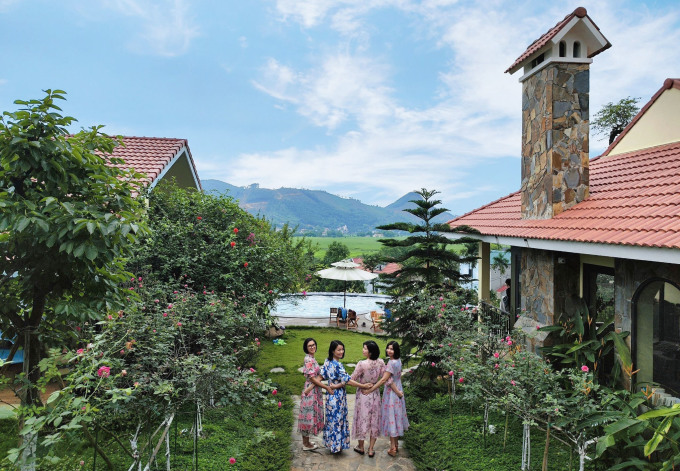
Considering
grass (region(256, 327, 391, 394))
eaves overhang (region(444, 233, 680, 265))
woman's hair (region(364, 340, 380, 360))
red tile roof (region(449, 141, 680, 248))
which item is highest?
red tile roof (region(449, 141, 680, 248))

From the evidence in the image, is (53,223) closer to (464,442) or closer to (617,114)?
(464,442)

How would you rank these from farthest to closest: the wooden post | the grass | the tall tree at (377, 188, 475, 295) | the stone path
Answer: the wooden post → the grass → the tall tree at (377, 188, 475, 295) → the stone path

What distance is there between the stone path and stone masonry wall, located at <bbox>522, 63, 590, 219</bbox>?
5078 mm

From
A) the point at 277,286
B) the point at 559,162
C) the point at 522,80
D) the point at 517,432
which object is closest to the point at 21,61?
the point at 277,286

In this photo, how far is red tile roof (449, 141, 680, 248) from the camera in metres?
5.18

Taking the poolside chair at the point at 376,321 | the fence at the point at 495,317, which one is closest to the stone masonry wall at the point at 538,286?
the fence at the point at 495,317

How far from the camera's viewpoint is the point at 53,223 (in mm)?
3293

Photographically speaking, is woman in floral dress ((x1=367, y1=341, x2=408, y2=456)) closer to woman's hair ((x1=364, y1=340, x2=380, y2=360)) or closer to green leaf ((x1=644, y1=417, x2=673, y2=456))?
woman's hair ((x1=364, y1=340, x2=380, y2=360))

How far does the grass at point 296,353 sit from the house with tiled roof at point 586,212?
4.10 m

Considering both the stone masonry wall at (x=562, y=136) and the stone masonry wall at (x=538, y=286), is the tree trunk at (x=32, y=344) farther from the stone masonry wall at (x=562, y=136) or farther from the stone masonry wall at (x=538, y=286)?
the stone masonry wall at (x=562, y=136)

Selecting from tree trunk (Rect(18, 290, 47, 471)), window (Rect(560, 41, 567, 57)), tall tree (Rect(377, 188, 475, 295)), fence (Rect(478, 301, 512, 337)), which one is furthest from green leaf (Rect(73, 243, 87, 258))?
window (Rect(560, 41, 567, 57))

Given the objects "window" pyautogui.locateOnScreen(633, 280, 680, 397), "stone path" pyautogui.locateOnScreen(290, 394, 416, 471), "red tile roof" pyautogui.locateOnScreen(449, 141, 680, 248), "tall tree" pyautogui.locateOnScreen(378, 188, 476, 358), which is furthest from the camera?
"tall tree" pyautogui.locateOnScreen(378, 188, 476, 358)

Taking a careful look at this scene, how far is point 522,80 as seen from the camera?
9.00 metres

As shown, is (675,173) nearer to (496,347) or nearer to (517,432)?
(496,347)
